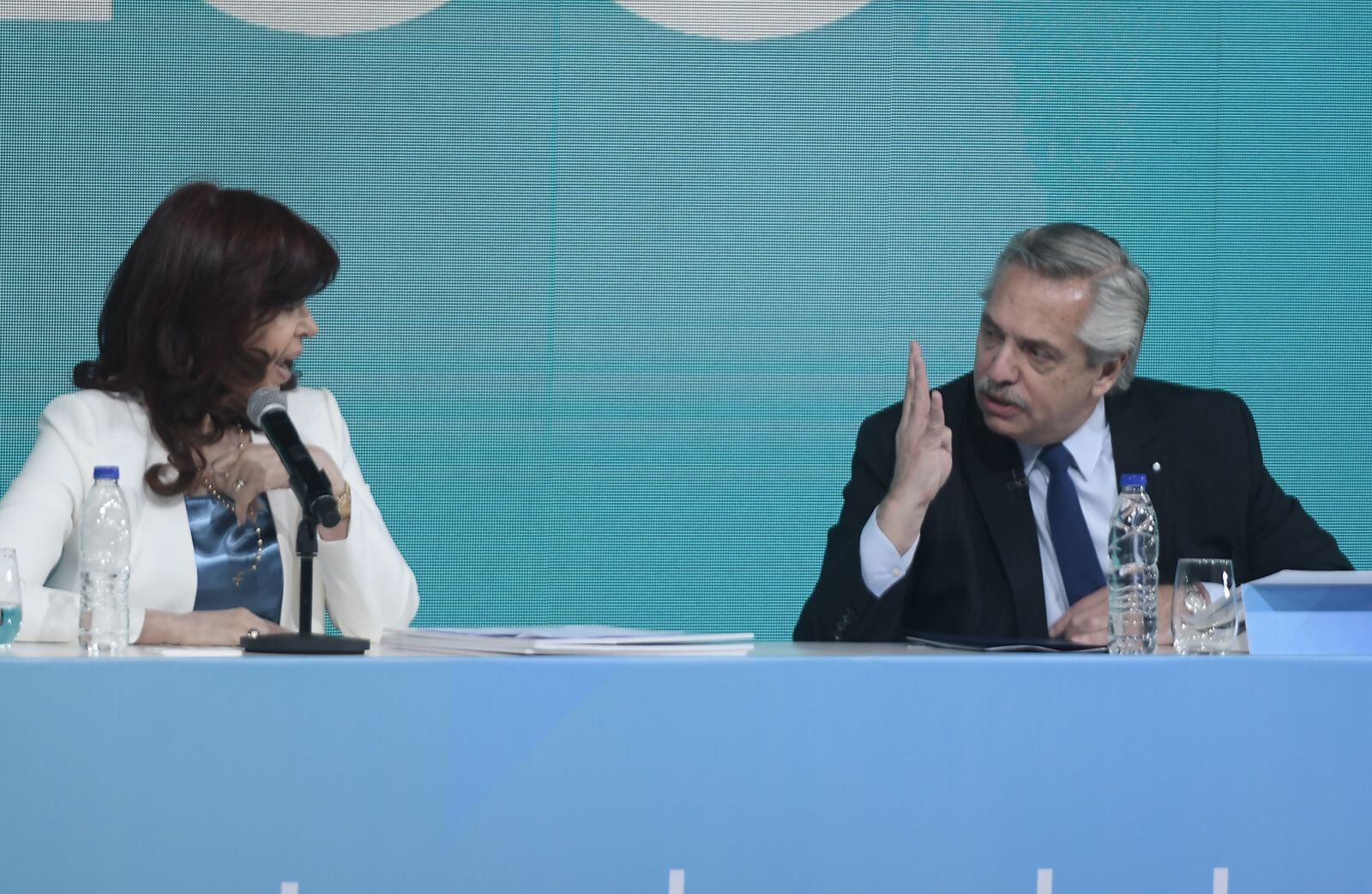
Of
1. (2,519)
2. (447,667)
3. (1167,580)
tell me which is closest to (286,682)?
(447,667)

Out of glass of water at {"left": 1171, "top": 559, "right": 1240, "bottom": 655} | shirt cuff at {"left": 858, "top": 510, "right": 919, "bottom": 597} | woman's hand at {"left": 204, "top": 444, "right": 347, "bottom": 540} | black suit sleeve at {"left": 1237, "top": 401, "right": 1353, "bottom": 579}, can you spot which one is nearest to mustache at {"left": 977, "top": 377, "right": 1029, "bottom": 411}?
shirt cuff at {"left": 858, "top": 510, "right": 919, "bottom": 597}

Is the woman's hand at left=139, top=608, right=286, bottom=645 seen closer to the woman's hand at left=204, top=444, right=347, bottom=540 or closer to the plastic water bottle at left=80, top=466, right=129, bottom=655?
the plastic water bottle at left=80, top=466, right=129, bottom=655

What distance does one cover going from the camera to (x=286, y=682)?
4.90 ft

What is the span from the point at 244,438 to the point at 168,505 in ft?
0.53

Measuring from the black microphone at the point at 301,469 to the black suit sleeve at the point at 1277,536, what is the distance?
1.59 meters

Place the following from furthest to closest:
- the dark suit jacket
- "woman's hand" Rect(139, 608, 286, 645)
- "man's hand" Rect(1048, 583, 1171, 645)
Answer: the dark suit jacket
"man's hand" Rect(1048, 583, 1171, 645)
"woman's hand" Rect(139, 608, 286, 645)

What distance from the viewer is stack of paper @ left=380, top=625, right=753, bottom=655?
1.61m

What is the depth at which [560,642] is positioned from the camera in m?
1.62

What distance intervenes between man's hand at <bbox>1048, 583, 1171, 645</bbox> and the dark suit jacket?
0.76 feet

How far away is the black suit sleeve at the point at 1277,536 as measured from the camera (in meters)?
2.60

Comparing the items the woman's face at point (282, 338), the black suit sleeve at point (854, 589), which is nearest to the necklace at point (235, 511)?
the woman's face at point (282, 338)

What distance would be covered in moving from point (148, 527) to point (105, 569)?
633 mm

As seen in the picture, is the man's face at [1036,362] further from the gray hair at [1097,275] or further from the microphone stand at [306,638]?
the microphone stand at [306,638]

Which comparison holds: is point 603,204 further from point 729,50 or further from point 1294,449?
point 1294,449
